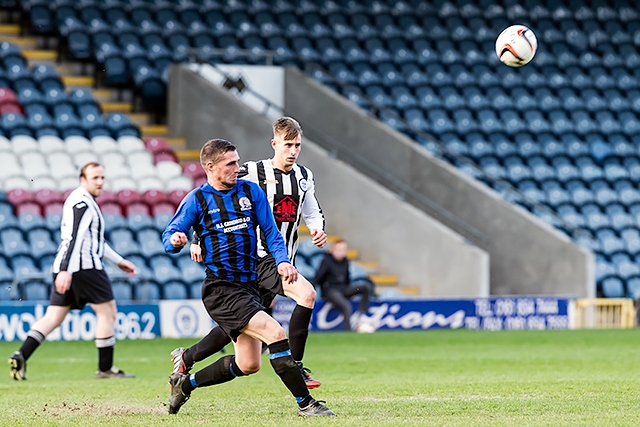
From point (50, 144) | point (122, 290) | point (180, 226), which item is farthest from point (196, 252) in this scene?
point (50, 144)

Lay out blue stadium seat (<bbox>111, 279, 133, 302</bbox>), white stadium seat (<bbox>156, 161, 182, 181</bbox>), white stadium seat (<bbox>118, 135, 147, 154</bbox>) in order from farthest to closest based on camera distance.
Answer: white stadium seat (<bbox>118, 135, 147, 154</bbox>) < white stadium seat (<bbox>156, 161, 182, 181</bbox>) < blue stadium seat (<bbox>111, 279, 133, 302</bbox>)

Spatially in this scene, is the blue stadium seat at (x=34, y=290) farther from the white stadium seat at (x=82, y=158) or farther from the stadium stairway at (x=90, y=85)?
the stadium stairway at (x=90, y=85)

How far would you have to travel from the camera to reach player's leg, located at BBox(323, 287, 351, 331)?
57.6ft

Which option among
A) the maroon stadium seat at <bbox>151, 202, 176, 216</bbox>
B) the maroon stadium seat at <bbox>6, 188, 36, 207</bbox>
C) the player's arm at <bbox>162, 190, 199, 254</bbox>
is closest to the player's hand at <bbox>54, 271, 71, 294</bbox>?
the player's arm at <bbox>162, 190, 199, 254</bbox>

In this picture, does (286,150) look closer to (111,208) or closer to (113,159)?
(111,208)

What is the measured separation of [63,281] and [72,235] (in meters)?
0.42

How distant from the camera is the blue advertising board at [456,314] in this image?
18.0m

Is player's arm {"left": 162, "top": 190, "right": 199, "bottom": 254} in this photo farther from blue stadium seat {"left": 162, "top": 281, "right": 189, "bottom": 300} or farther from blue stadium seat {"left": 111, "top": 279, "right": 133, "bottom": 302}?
blue stadium seat {"left": 162, "top": 281, "right": 189, "bottom": 300}

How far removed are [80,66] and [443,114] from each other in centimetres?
706

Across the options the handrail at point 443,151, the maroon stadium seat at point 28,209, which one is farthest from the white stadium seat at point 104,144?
the handrail at point 443,151

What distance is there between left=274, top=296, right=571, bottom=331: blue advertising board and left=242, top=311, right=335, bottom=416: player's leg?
1013 cm

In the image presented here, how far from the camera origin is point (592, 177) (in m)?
22.9

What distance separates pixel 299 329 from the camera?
898 cm

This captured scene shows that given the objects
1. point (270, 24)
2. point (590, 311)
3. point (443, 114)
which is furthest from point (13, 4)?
point (590, 311)
